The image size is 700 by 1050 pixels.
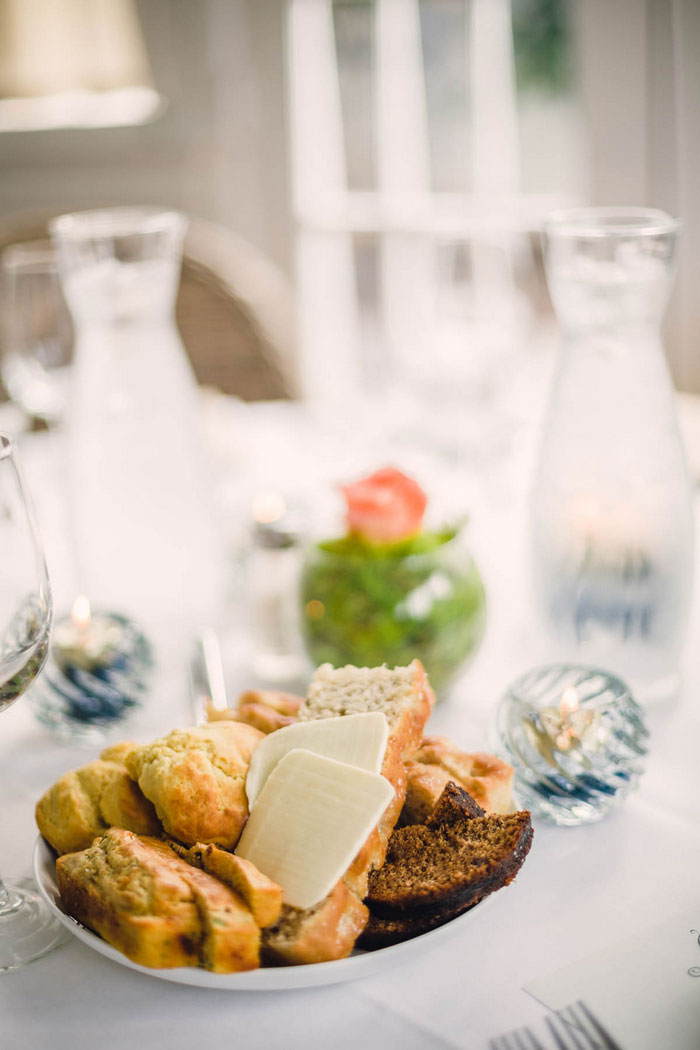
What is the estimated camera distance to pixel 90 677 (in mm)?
735

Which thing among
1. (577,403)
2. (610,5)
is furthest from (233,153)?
(577,403)

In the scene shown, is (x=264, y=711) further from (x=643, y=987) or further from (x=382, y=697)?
(x=643, y=987)

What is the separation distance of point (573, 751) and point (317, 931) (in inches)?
8.5

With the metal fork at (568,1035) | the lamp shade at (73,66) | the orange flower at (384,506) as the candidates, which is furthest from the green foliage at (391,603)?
the lamp shade at (73,66)

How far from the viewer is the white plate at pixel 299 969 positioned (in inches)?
17.2

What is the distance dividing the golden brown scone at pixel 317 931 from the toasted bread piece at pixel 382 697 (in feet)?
0.33

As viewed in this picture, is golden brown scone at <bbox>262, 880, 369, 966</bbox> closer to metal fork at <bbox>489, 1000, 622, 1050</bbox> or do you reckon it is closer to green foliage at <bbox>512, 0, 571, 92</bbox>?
metal fork at <bbox>489, 1000, 622, 1050</bbox>

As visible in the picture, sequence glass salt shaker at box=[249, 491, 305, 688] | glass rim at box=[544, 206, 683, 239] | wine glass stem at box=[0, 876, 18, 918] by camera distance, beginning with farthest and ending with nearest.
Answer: glass salt shaker at box=[249, 491, 305, 688] → glass rim at box=[544, 206, 683, 239] → wine glass stem at box=[0, 876, 18, 918]

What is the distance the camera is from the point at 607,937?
0.51 metres

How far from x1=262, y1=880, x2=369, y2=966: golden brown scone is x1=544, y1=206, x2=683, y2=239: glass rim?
469mm

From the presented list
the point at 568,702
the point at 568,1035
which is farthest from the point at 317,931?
the point at 568,702

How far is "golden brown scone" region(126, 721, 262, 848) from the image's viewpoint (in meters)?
0.48

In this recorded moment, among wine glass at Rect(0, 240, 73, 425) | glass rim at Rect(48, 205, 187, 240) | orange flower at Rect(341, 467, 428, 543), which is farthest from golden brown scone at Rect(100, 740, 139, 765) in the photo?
wine glass at Rect(0, 240, 73, 425)

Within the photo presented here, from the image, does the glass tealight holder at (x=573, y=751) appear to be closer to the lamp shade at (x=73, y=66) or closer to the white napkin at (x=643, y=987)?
the white napkin at (x=643, y=987)
